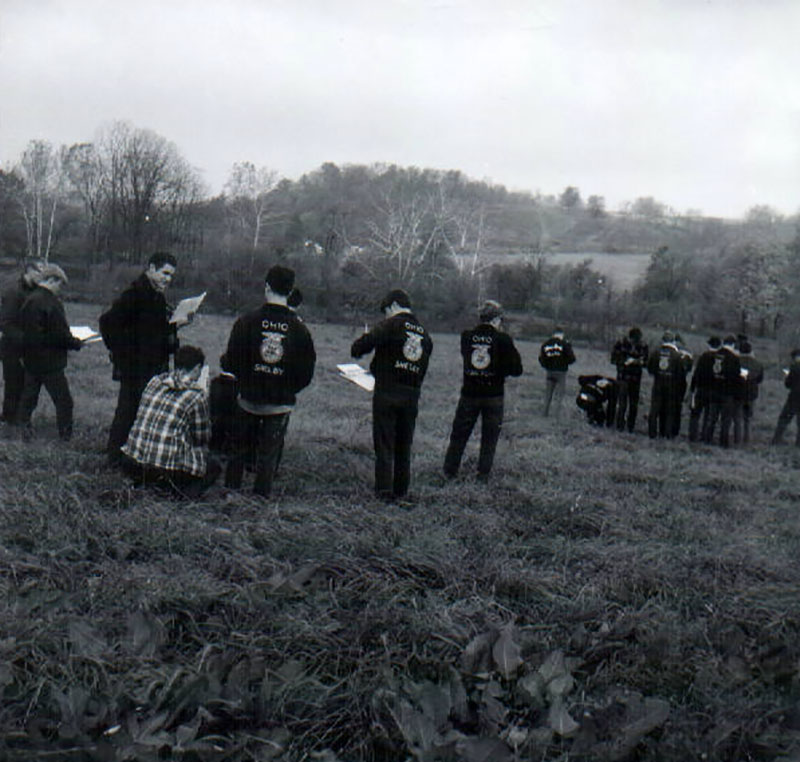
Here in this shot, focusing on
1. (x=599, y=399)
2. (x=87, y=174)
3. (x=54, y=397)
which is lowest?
Answer: (x=599, y=399)

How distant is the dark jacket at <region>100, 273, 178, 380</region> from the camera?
5.96 metres

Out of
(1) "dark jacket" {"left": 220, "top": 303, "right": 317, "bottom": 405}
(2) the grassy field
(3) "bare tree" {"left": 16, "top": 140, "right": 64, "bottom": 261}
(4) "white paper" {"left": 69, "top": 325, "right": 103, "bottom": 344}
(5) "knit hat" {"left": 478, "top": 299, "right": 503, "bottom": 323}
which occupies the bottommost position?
(2) the grassy field

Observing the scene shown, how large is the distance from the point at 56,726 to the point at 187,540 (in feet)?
6.36

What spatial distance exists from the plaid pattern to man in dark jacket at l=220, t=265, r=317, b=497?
330mm

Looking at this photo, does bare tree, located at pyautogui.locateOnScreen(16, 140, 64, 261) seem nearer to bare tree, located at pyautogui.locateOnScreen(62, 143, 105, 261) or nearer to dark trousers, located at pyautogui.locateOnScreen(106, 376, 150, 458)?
bare tree, located at pyautogui.locateOnScreen(62, 143, 105, 261)

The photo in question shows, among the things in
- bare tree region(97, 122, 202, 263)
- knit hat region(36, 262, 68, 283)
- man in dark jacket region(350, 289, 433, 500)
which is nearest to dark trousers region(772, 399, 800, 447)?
man in dark jacket region(350, 289, 433, 500)

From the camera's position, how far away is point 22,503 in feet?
16.1

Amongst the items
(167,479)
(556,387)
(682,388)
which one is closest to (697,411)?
(682,388)

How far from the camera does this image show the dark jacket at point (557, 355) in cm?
1302

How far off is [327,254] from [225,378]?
44544mm

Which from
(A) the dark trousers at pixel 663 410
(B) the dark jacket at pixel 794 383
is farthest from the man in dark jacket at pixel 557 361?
(B) the dark jacket at pixel 794 383

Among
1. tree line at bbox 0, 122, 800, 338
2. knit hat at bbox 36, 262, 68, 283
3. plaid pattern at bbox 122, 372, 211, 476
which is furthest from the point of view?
tree line at bbox 0, 122, 800, 338

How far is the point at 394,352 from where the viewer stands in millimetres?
5980

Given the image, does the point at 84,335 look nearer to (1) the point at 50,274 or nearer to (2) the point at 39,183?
(1) the point at 50,274
